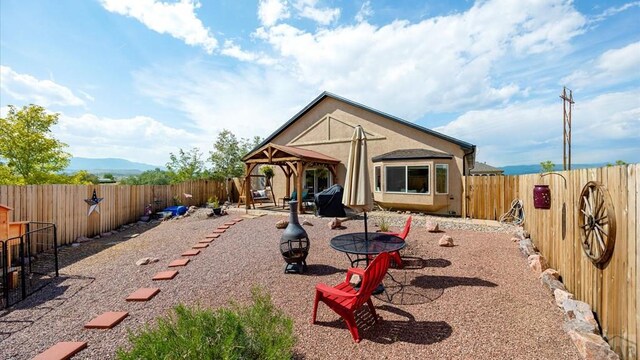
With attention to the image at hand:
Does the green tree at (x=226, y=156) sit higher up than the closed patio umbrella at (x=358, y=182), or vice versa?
the green tree at (x=226, y=156)

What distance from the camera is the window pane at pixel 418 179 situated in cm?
1330

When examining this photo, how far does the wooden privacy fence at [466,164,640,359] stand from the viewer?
103 inches

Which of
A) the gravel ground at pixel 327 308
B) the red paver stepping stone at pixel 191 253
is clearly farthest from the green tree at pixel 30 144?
the red paver stepping stone at pixel 191 253

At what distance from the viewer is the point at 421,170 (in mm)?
13430

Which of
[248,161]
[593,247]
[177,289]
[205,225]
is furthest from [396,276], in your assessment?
[248,161]

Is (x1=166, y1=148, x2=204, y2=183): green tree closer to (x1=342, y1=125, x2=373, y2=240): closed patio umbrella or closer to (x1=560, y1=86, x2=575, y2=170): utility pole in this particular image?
(x1=342, y1=125, x2=373, y2=240): closed patio umbrella

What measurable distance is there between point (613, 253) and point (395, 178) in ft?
36.6

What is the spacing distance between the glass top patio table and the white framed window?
27.0 feet

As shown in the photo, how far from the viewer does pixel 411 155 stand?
13.6 metres

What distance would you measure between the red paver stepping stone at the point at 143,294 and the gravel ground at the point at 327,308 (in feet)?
0.46

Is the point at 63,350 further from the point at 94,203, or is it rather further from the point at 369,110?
the point at 369,110

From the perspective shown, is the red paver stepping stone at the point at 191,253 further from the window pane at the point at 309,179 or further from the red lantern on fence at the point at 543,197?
the window pane at the point at 309,179

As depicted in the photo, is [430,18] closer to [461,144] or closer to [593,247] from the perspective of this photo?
[461,144]

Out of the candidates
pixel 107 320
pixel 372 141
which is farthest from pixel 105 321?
pixel 372 141
